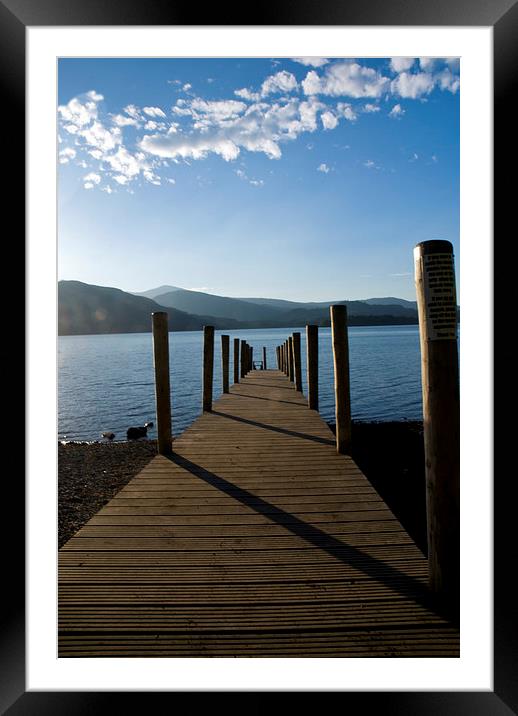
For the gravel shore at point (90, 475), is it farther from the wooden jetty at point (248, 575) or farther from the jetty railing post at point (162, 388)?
the wooden jetty at point (248, 575)

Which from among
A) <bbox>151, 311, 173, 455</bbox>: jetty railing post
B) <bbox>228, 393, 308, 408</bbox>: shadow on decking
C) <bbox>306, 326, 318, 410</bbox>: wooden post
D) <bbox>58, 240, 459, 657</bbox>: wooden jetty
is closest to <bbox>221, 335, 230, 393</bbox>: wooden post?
<bbox>228, 393, 308, 408</bbox>: shadow on decking

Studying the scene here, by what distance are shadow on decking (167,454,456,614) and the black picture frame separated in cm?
35

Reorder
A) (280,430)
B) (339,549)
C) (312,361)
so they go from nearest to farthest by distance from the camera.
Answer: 1. (339,549)
2. (280,430)
3. (312,361)

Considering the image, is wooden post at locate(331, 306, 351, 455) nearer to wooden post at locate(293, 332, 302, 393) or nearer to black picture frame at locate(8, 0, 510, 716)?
black picture frame at locate(8, 0, 510, 716)

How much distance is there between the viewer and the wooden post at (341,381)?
14.1 feet

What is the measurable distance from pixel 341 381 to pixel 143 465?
655 centimetres

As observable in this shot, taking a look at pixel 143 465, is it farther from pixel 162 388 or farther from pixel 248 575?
pixel 248 575

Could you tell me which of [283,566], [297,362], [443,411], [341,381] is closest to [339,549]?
[283,566]

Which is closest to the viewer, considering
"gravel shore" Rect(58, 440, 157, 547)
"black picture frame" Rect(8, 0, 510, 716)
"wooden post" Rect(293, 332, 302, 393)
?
"black picture frame" Rect(8, 0, 510, 716)

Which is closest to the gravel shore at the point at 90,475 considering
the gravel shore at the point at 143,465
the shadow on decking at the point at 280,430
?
the gravel shore at the point at 143,465

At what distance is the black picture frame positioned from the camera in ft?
5.16

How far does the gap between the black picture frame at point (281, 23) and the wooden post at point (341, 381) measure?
268 centimetres

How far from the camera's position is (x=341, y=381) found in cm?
440

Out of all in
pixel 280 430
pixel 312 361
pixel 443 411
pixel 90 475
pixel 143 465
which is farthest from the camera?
pixel 143 465
